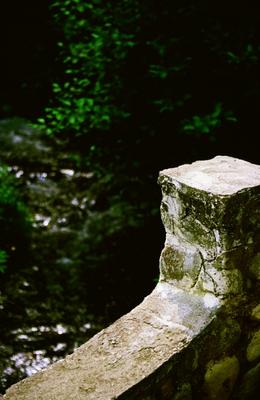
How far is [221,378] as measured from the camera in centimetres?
251

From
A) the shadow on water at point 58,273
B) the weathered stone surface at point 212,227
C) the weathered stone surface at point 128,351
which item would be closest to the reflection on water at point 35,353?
the shadow on water at point 58,273

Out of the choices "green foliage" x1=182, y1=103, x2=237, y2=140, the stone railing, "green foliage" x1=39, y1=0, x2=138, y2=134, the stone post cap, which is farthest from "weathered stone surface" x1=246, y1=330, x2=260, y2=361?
"green foliage" x1=39, y1=0, x2=138, y2=134

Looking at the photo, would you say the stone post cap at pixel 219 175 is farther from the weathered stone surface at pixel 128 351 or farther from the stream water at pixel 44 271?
the stream water at pixel 44 271

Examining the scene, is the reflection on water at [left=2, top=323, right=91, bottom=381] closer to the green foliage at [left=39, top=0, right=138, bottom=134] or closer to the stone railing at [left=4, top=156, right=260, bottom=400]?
the green foliage at [left=39, top=0, right=138, bottom=134]

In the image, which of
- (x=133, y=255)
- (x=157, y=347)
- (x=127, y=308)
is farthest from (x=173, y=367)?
(x=133, y=255)

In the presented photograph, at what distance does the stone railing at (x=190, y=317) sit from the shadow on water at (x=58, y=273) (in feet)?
6.97

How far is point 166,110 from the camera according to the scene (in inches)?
186

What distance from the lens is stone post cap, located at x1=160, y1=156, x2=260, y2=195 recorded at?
7.40 ft

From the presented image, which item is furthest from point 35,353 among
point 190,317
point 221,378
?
point 190,317

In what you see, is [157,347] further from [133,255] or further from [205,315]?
[133,255]

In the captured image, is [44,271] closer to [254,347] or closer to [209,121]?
[209,121]

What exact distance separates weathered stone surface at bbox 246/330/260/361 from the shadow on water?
2218 millimetres

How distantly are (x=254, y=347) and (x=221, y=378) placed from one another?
23 cm

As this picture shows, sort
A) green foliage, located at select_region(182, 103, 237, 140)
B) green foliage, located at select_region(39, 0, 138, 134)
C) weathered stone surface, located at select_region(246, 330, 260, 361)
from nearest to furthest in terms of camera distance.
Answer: weathered stone surface, located at select_region(246, 330, 260, 361) → green foliage, located at select_region(182, 103, 237, 140) → green foliage, located at select_region(39, 0, 138, 134)
